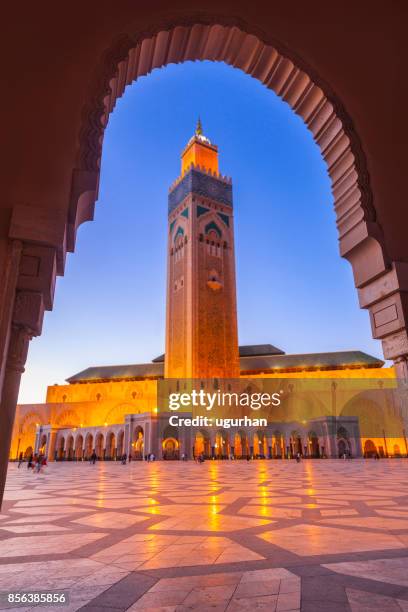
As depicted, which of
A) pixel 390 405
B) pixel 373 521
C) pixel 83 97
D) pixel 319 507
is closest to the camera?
pixel 83 97

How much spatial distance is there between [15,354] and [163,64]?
8.15ft

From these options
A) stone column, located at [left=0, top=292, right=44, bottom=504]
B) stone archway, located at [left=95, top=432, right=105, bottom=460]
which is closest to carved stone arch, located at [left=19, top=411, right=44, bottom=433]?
stone archway, located at [left=95, top=432, right=105, bottom=460]

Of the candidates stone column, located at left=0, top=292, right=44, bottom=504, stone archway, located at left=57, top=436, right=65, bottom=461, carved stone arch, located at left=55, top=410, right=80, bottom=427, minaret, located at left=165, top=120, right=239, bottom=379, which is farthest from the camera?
carved stone arch, located at left=55, top=410, right=80, bottom=427

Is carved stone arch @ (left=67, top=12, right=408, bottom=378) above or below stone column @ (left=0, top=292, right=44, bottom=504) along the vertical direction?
above

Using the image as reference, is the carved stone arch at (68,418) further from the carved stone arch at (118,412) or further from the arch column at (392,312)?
the arch column at (392,312)

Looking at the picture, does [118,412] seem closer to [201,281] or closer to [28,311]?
[201,281]

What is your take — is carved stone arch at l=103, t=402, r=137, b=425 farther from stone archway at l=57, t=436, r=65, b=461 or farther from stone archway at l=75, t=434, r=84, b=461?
stone archway at l=57, t=436, r=65, b=461

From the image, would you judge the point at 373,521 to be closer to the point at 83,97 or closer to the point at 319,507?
the point at 319,507

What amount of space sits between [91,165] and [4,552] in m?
2.64

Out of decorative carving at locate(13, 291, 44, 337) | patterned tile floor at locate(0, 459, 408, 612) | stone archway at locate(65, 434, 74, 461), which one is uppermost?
decorative carving at locate(13, 291, 44, 337)

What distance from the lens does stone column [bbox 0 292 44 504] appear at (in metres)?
1.97

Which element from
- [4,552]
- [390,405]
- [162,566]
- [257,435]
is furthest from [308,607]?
[390,405]

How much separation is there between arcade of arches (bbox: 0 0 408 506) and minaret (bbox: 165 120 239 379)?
33.0 metres

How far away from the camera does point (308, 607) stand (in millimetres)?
1674
